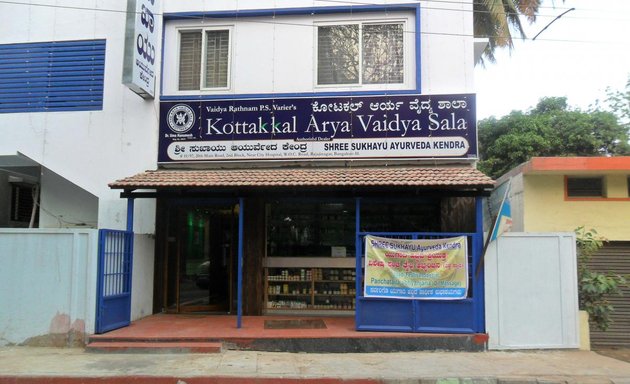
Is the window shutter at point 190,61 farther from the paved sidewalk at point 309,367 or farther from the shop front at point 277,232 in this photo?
the paved sidewalk at point 309,367

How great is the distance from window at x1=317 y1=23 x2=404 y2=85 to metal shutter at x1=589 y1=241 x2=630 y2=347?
540 cm

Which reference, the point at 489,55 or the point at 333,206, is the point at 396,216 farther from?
the point at 489,55

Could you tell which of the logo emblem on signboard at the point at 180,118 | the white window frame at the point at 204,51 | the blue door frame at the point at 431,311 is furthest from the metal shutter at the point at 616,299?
the logo emblem on signboard at the point at 180,118

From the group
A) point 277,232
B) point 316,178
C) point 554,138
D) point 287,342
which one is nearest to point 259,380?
point 287,342

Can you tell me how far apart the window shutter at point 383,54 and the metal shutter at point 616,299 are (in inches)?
210

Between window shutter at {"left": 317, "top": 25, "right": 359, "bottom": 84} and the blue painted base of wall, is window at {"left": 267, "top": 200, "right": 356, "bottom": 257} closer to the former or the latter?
the blue painted base of wall

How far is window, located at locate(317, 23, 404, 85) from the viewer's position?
10734 mm

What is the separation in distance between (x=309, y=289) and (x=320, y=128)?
3420 millimetres

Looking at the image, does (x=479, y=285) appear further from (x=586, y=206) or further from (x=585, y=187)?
(x=585, y=187)

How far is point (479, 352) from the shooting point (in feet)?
27.3

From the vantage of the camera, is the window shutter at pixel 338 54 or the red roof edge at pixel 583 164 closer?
the red roof edge at pixel 583 164

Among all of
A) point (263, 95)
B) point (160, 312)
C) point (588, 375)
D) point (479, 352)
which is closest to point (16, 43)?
point (263, 95)

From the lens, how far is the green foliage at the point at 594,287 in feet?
28.2

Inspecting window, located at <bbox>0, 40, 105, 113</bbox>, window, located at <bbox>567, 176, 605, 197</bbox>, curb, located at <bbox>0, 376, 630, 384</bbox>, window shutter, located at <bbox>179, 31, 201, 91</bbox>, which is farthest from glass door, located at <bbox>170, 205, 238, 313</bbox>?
window, located at <bbox>567, 176, 605, 197</bbox>
